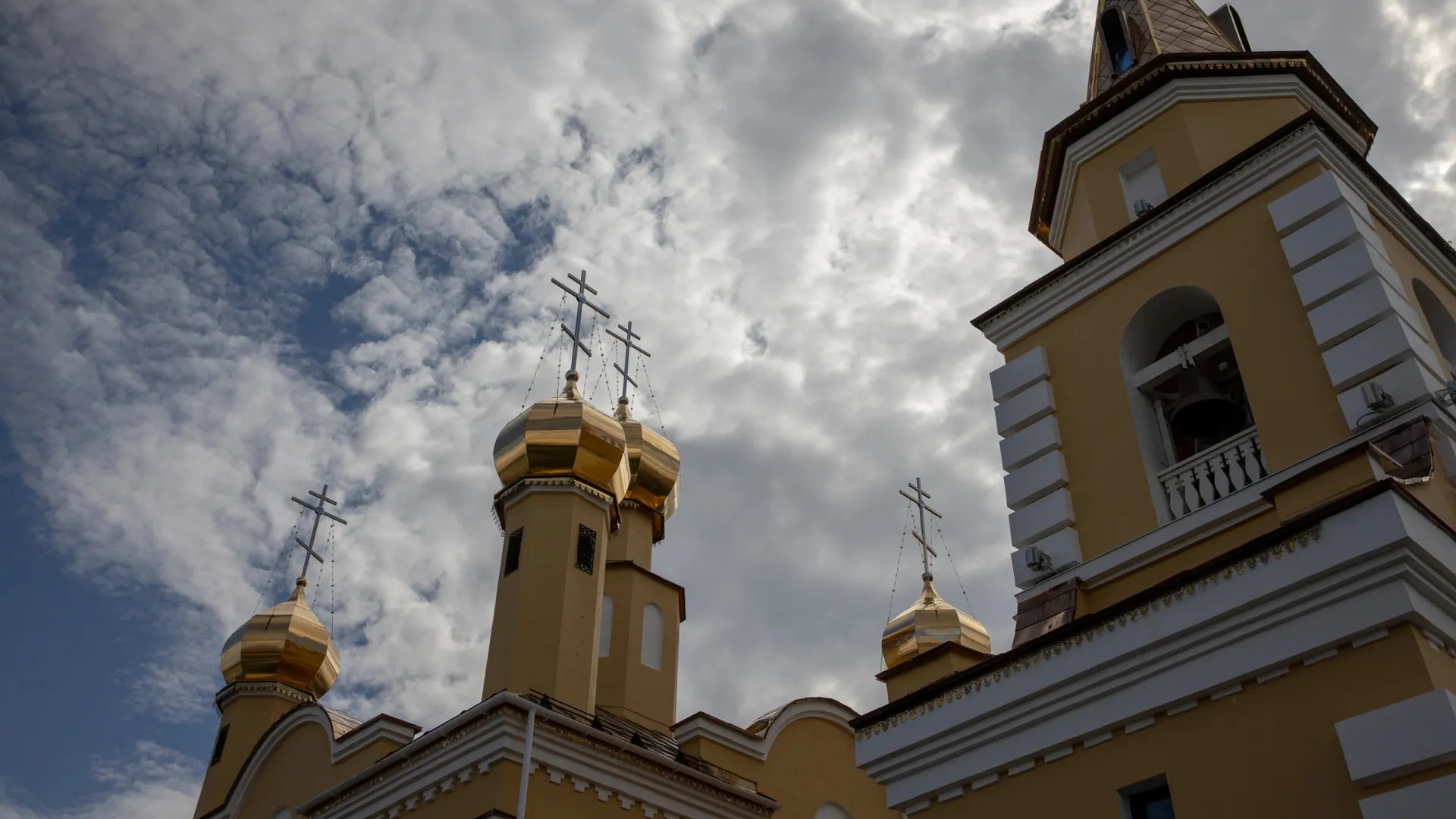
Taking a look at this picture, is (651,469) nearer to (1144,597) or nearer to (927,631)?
(927,631)

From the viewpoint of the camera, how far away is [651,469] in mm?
18703

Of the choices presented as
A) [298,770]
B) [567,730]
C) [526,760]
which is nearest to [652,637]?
[298,770]

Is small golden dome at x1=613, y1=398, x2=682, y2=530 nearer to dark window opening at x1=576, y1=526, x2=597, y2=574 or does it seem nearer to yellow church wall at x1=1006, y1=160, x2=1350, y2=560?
dark window opening at x1=576, y1=526, x2=597, y2=574

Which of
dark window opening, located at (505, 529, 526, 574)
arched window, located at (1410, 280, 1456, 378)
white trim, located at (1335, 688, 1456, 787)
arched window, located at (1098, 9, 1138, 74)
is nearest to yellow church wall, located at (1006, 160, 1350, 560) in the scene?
arched window, located at (1410, 280, 1456, 378)

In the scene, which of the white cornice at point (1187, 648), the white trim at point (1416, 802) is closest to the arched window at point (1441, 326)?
the white cornice at point (1187, 648)

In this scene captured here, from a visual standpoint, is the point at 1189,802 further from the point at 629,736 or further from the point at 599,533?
the point at 599,533

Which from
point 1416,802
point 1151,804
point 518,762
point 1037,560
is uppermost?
point 518,762

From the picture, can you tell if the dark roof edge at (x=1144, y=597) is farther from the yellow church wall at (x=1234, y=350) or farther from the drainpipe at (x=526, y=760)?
the drainpipe at (x=526, y=760)

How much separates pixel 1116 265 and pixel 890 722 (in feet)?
11.1

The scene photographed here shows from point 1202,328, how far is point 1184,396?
0.50m

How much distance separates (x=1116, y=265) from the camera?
868 centimetres

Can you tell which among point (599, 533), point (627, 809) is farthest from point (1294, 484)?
point (599, 533)

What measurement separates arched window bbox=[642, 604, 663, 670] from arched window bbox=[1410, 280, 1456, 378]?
10.2 meters

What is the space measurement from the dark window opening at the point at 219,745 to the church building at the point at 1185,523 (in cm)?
607
